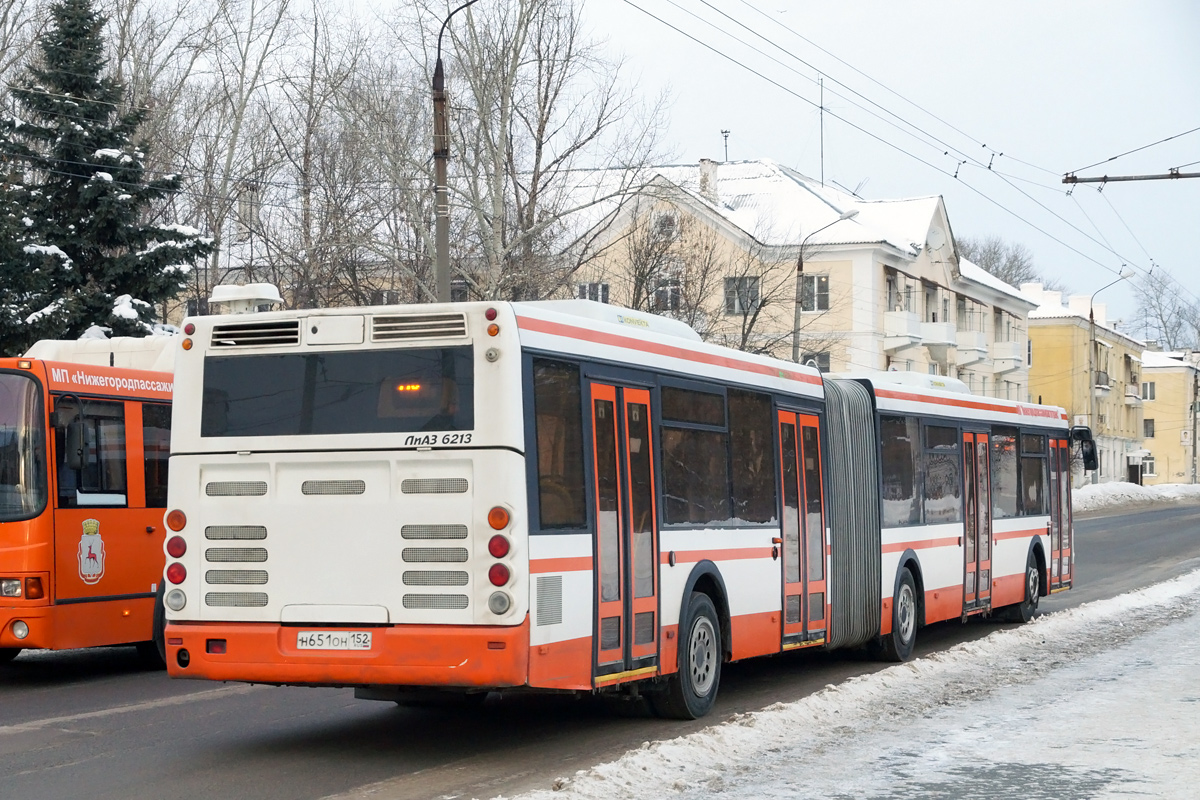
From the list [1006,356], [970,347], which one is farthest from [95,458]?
[1006,356]

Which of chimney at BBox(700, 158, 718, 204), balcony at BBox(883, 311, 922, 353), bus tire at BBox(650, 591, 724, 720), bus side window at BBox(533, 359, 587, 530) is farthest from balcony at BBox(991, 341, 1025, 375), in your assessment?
bus side window at BBox(533, 359, 587, 530)

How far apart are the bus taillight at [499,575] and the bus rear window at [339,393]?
31.8 inches

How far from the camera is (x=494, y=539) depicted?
8500 millimetres

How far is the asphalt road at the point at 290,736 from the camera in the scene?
840 centimetres

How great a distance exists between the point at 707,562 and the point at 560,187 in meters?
24.8

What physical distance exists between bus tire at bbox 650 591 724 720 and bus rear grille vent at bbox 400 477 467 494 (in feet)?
8.28

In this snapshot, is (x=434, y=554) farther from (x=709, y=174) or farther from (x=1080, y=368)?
(x=1080, y=368)

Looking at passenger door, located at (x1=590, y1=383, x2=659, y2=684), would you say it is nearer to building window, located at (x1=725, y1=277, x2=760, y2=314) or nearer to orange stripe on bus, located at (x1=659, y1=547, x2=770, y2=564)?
orange stripe on bus, located at (x1=659, y1=547, x2=770, y2=564)

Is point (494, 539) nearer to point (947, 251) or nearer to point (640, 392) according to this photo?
point (640, 392)

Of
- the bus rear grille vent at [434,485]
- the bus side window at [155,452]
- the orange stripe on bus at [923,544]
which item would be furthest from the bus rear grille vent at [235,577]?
the orange stripe on bus at [923,544]

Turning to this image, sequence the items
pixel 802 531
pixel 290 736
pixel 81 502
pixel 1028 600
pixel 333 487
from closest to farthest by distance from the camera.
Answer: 1. pixel 333 487
2. pixel 290 736
3. pixel 802 531
4. pixel 81 502
5. pixel 1028 600

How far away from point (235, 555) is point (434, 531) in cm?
133

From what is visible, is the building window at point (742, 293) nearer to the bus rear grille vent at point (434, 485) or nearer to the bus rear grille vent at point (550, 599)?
the bus rear grille vent at point (550, 599)

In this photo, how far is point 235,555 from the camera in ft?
29.8
